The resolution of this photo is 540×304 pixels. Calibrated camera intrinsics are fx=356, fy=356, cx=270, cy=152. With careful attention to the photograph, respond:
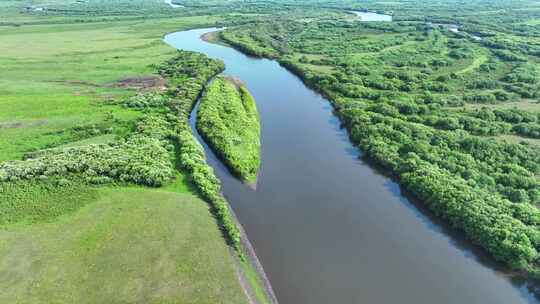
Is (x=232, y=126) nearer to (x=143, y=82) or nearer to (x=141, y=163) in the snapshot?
(x=141, y=163)

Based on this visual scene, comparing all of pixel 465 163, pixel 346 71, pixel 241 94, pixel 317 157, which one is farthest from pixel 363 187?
pixel 346 71

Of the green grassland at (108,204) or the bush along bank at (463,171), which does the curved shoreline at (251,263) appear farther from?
the bush along bank at (463,171)

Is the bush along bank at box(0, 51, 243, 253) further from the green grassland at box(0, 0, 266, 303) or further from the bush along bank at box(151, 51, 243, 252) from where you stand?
the green grassland at box(0, 0, 266, 303)

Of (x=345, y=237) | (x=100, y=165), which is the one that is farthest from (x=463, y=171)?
(x=100, y=165)

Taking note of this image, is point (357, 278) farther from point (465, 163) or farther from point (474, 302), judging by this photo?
point (465, 163)

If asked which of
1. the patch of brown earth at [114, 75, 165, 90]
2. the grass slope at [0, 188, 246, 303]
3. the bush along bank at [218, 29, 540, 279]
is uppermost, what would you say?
the patch of brown earth at [114, 75, 165, 90]

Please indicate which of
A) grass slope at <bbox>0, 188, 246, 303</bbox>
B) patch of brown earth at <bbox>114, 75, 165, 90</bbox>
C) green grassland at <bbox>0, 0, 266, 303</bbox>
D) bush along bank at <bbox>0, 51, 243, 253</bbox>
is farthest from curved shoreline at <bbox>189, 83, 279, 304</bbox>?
patch of brown earth at <bbox>114, 75, 165, 90</bbox>
